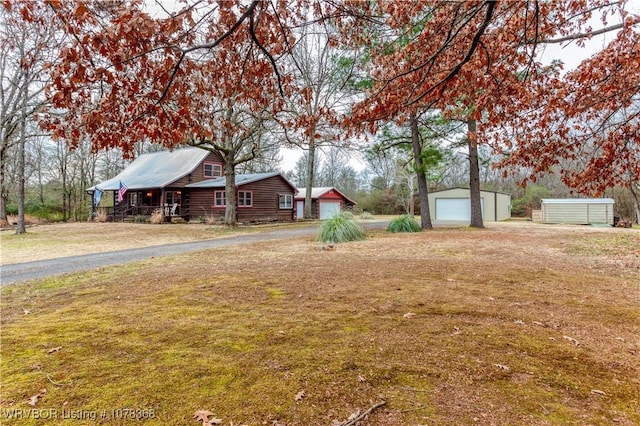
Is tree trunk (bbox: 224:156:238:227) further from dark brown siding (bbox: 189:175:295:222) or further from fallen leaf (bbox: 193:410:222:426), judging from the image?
fallen leaf (bbox: 193:410:222:426)

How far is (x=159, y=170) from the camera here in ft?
89.0

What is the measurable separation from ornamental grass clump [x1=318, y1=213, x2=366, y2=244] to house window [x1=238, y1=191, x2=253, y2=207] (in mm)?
12929

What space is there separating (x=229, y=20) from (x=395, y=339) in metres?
3.05

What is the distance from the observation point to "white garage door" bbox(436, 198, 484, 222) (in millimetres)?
25453

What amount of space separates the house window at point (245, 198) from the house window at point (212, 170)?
5.02 metres

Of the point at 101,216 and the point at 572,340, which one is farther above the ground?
the point at 101,216

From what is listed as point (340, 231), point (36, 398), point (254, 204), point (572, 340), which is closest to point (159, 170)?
point (254, 204)

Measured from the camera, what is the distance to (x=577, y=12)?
434cm

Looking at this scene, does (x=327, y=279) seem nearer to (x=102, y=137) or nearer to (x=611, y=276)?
(x=102, y=137)

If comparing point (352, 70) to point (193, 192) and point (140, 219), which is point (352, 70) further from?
point (140, 219)

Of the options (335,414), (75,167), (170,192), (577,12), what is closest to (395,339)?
(335,414)

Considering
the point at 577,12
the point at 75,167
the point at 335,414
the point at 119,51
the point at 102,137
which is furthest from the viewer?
the point at 75,167

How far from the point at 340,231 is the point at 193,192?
Result: 1635 centimetres

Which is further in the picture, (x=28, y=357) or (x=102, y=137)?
(x=102, y=137)
